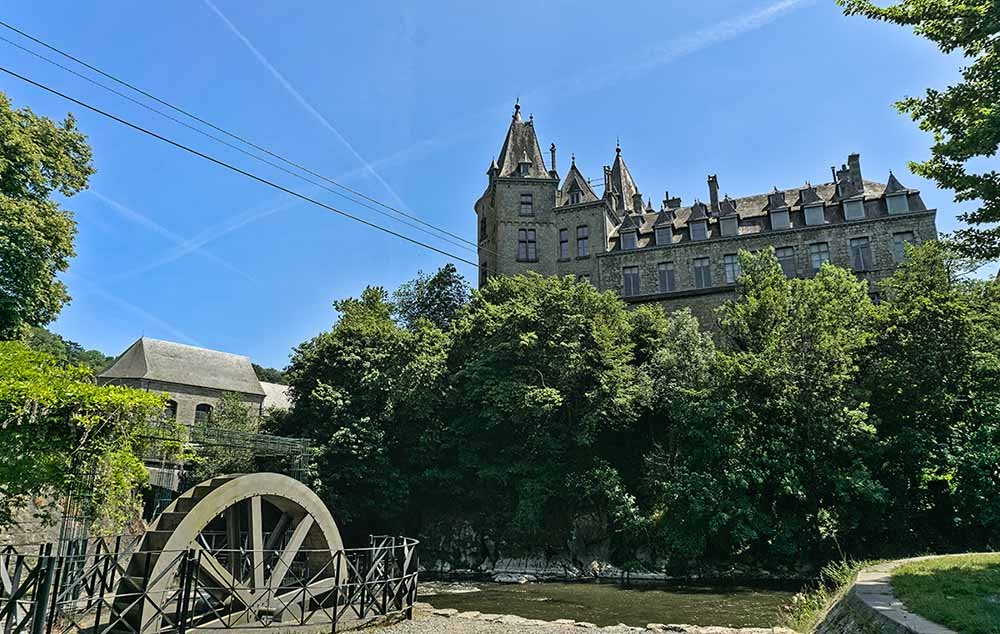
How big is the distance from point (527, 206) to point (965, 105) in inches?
1347

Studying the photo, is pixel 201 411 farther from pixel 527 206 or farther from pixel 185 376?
pixel 527 206

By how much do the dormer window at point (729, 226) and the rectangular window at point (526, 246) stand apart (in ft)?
40.6

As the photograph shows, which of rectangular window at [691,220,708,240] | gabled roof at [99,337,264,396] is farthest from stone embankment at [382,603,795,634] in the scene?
gabled roof at [99,337,264,396]

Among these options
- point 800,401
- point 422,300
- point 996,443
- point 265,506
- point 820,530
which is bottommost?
point 820,530

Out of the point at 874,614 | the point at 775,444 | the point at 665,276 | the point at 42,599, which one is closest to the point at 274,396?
the point at 665,276

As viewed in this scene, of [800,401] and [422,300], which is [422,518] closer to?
[800,401]

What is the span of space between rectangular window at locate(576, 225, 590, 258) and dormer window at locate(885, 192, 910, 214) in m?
17.9

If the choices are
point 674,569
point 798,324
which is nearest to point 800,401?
point 798,324

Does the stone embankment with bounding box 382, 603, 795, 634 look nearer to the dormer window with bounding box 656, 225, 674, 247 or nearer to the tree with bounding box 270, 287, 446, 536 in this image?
the tree with bounding box 270, 287, 446, 536

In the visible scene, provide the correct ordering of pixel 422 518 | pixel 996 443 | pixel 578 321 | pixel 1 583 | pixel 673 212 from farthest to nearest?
pixel 673 212 < pixel 422 518 < pixel 578 321 < pixel 996 443 < pixel 1 583

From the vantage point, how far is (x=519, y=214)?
4269 cm

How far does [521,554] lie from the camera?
2608 cm

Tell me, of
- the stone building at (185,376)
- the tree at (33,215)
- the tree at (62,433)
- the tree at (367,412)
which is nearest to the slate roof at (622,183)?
the tree at (367,412)

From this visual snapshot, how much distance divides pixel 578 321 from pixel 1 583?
20.1 meters
